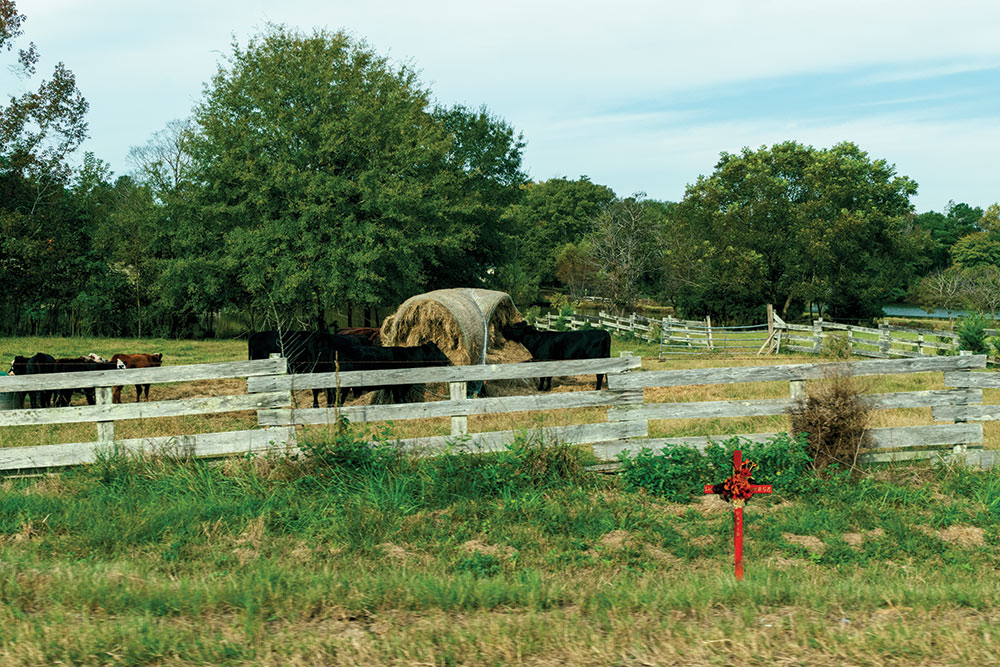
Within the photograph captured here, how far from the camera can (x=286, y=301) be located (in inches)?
1077

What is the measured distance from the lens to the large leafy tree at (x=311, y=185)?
27.2m

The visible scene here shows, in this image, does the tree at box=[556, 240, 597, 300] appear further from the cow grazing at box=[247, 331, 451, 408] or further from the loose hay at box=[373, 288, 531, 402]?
the cow grazing at box=[247, 331, 451, 408]

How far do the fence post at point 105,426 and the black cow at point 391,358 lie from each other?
5.03 m

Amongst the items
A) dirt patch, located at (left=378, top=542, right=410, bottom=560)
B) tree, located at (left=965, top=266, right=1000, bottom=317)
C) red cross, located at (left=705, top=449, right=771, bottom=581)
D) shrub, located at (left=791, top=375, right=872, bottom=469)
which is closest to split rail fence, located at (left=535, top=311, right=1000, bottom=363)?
tree, located at (left=965, top=266, right=1000, bottom=317)

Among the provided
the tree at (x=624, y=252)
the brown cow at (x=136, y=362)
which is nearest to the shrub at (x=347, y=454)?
the brown cow at (x=136, y=362)

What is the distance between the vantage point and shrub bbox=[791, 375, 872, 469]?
783 centimetres

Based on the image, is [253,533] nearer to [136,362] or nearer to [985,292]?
[136,362]

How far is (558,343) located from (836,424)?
33.6ft

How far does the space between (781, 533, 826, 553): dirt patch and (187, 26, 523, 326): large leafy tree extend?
21500mm

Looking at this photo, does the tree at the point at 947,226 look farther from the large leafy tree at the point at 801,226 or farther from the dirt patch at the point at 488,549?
the dirt patch at the point at 488,549

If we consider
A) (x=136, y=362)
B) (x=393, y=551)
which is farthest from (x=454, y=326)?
(x=393, y=551)

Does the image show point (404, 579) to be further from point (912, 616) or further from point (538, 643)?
point (912, 616)

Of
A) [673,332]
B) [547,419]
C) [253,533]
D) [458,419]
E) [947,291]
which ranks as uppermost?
[947,291]

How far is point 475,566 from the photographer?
560 centimetres
